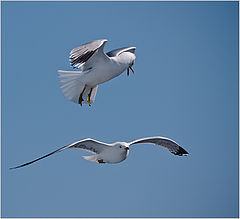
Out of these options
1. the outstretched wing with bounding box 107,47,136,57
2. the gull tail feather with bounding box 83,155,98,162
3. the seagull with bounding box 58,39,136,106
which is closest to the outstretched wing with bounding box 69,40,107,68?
the seagull with bounding box 58,39,136,106

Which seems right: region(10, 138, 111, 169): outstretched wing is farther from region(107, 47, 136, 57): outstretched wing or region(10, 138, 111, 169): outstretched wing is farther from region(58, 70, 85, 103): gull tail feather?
region(107, 47, 136, 57): outstretched wing

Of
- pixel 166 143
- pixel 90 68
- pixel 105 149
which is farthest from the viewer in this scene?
pixel 166 143

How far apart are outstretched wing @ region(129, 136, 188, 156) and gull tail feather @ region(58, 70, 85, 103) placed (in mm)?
1230

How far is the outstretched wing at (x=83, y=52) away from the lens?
8.96 meters

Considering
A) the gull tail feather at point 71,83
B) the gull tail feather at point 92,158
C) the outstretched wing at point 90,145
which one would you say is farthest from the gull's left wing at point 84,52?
the gull tail feather at point 92,158

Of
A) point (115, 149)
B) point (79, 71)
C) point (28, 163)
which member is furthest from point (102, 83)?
point (28, 163)

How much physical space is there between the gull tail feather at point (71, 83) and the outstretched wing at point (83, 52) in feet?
2.18

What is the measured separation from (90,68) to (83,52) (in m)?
0.69

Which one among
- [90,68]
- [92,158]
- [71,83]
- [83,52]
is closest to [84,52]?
[83,52]

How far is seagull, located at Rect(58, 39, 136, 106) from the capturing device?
905 cm

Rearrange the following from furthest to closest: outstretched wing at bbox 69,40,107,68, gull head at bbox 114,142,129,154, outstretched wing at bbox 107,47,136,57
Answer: outstretched wing at bbox 107,47,136,57 → gull head at bbox 114,142,129,154 → outstretched wing at bbox 69,40,107,68

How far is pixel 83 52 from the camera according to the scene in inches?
356

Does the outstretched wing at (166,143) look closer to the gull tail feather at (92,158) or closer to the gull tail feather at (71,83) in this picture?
the gull tail feather at (92,158)

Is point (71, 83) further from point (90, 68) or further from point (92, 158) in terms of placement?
point (92, 158)
